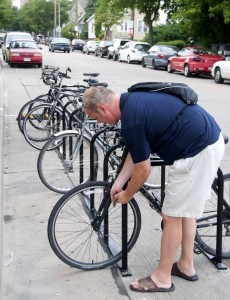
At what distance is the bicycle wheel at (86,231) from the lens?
407 cm

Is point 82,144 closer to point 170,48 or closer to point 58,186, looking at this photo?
point 58,186

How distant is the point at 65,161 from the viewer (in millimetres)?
6652

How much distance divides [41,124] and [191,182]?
17.4ft

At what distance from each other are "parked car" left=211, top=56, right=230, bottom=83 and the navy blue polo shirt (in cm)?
1723

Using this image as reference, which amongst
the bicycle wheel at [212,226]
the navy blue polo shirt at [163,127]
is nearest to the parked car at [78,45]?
the bicycle wheel at [212,226]

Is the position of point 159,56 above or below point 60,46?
above

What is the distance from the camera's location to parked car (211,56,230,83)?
2017cm

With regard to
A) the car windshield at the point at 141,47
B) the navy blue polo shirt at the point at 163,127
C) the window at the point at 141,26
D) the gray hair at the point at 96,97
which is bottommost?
the car windshield at the point at 141,47

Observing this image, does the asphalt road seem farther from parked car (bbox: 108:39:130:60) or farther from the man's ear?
parked car (bbox: 108:39:130:60)

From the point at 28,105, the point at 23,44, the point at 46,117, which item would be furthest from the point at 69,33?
the point at 46,117

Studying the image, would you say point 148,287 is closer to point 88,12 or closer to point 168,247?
point 168,247

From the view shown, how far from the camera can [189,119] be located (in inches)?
137

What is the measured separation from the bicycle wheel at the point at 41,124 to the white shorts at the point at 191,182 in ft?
15.5

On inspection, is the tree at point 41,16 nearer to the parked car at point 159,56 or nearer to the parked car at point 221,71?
the parked car at point 159,56
